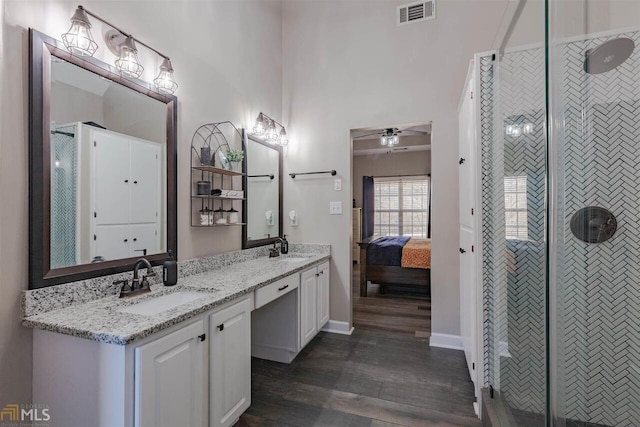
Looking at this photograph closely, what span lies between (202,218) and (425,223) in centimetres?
575

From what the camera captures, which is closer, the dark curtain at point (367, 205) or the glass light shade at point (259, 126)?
the glass light shade at point (259, 126)

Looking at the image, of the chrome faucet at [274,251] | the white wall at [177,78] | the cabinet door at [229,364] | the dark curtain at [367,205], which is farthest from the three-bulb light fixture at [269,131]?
the dark curtain at [367,205]

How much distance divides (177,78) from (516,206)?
2.21m

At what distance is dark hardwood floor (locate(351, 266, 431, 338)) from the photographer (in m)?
3.15

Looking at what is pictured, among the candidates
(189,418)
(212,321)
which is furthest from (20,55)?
(189,418)

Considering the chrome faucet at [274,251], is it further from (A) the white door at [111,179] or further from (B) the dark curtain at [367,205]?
(B) the dark curtain at [367,205]

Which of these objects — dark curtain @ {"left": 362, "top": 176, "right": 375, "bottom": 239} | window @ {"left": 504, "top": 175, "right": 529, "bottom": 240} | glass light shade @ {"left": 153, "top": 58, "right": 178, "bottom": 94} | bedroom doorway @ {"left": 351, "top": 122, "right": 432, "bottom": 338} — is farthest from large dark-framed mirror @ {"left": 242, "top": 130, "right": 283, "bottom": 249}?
dark curtain @ {"left": 362, "top": 176, "right": 375, "bottom": 239}

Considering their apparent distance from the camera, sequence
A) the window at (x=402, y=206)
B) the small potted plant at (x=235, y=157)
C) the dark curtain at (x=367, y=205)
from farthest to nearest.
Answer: the dark curtain at (x=367, y=205), the window at (x=402, y=206), the small potted plant at (x=235, y=157)

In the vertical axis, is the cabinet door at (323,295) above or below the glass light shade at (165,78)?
below

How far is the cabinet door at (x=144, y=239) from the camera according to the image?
1.71 m

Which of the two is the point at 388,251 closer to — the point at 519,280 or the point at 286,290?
the point at 286,290

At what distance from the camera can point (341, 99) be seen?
10.3ft

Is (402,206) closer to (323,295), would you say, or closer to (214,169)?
(323,295)

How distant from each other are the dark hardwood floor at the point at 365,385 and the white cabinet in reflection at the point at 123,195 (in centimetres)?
120
